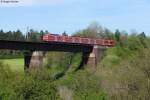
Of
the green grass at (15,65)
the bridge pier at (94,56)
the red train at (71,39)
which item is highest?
the red train at (71,39)

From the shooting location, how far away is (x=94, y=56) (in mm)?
100062

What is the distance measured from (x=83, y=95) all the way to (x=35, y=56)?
37.1m

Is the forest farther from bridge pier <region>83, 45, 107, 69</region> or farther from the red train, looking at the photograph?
bridge pier <region>83, 45, 107, 69</region>

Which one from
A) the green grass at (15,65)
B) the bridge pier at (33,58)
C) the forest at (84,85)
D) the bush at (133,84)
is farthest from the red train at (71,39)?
the bush at (133,84)

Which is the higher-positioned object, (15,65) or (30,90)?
(30,90)

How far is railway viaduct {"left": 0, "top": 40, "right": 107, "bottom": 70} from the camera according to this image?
262 ft

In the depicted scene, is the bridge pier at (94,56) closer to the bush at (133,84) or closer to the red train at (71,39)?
the red train at (71,39)

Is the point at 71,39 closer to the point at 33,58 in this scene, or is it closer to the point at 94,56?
the point at 94,56

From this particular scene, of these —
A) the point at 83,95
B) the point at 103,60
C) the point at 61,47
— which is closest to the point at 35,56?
the point at 61,47

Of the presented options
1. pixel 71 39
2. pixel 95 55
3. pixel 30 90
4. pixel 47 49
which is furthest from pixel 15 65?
pixel 30 90

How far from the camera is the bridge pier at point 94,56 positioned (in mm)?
100069

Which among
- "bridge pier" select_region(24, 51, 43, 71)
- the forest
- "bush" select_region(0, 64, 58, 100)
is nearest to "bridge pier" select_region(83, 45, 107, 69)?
"bridge pier" select_region(24, 51, 43, 71)

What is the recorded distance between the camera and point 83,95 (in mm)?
51094

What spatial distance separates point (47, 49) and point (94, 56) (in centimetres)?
1663
